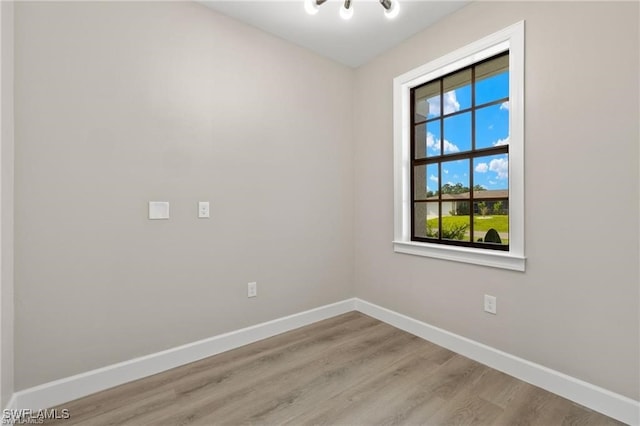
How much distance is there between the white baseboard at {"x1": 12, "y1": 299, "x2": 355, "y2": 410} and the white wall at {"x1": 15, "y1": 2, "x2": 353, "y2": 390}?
54 mm

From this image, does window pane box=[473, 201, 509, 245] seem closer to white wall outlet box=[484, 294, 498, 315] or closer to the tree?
the tree

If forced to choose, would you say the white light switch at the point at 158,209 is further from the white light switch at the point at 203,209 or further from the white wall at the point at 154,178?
the white light switch at the point at 203,209

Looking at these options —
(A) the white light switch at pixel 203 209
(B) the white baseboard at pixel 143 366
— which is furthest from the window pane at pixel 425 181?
(A) the white light switch at pixel 203 209

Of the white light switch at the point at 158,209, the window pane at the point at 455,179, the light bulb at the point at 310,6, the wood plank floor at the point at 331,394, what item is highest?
the light bulb at the point at 310,6

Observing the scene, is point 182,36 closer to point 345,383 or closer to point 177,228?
point 177,228

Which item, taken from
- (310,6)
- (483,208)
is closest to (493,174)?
(483,208)

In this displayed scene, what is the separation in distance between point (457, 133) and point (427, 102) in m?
0.46

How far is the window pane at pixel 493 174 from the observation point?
2.17 m

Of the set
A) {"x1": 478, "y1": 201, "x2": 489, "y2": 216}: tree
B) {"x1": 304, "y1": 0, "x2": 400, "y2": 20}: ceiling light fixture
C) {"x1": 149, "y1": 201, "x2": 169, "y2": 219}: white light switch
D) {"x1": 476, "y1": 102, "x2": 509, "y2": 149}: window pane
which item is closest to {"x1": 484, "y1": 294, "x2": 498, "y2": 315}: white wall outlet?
{"x1": 478, "y1": 201, "x2": 489, "y2": 216}: tree

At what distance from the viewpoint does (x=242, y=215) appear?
7.95 ft

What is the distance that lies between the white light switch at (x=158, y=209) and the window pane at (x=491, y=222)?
2.38m

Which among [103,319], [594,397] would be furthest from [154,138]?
[594,397]

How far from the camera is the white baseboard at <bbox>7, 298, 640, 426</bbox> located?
1.59 metres

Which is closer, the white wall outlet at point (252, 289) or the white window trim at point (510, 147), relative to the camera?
the white window trim at point (510, 147)
